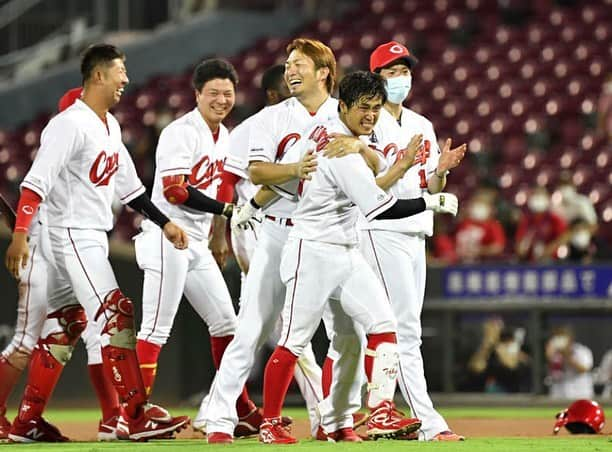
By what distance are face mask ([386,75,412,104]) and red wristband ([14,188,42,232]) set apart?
1.65 meters

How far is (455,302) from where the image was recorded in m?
11.3

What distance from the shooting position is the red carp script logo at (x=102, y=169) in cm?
652

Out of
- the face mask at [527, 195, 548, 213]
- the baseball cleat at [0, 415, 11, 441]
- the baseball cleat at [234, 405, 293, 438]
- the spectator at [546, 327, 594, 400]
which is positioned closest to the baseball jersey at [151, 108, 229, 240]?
the baseball cleat at [234, 405, 293, 438]

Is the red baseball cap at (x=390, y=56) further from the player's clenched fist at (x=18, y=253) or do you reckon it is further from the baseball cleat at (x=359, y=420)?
the player's clenched fist at (x=18, y=253)

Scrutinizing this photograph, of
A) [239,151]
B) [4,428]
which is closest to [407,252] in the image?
[239,151]

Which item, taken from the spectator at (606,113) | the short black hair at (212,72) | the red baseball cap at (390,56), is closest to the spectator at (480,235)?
the spectator at (606,113)

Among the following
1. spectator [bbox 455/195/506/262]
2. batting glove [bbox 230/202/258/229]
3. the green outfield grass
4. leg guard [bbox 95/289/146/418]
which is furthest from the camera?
spectator [bbox 455/195/506/262]

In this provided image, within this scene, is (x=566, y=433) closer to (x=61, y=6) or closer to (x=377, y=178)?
(x=377, y=178)

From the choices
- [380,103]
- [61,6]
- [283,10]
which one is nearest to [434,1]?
[283,10]

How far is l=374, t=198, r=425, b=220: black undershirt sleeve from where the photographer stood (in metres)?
5.80

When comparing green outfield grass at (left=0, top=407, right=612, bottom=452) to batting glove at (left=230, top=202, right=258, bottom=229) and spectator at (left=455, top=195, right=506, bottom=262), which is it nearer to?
batting glove at (left=230, top=202, right=258, bottom=229)

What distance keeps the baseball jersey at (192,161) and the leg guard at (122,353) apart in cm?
70

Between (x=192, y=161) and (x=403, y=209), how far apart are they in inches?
59.3

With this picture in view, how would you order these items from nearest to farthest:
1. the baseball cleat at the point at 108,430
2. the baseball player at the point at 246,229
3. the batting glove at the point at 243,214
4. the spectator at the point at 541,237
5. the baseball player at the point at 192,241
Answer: the batting glove at the point at 243,214
the baseball cleat at the point at 108,430
the baseball player at the point at 246,229
the baseball player at the point at 192,241
the spectator at the point at 541,237
